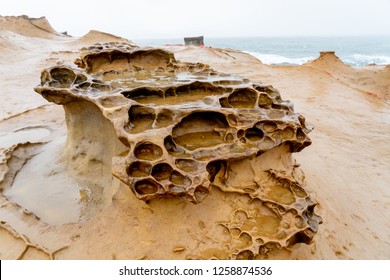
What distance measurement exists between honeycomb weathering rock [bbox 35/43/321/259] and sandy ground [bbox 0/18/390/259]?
0.89 feet

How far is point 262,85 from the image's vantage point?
281 centimetres

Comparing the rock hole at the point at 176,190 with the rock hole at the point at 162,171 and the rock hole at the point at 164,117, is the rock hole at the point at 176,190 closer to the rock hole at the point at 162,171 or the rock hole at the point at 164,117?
the rock hole at the point at 162,171

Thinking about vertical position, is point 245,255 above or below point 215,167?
below

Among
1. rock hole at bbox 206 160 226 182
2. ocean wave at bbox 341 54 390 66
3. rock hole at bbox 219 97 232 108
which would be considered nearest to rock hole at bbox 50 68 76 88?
rock hole at bbox 219 97 232 108

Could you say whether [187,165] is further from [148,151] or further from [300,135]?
[300,135]

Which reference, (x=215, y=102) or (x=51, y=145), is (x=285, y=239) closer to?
(x=215, y=102)

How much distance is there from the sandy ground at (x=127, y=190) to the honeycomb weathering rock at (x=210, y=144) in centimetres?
27

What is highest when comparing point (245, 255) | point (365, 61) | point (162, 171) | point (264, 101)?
point (264, 101)

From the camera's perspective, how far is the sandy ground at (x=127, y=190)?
2.21 meters

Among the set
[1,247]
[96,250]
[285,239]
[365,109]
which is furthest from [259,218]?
[365,109]

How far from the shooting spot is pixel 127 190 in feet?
7.64

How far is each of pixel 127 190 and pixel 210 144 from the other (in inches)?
28.8

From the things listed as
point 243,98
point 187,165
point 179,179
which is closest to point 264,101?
point 243,98

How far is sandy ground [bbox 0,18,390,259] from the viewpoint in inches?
86.8
